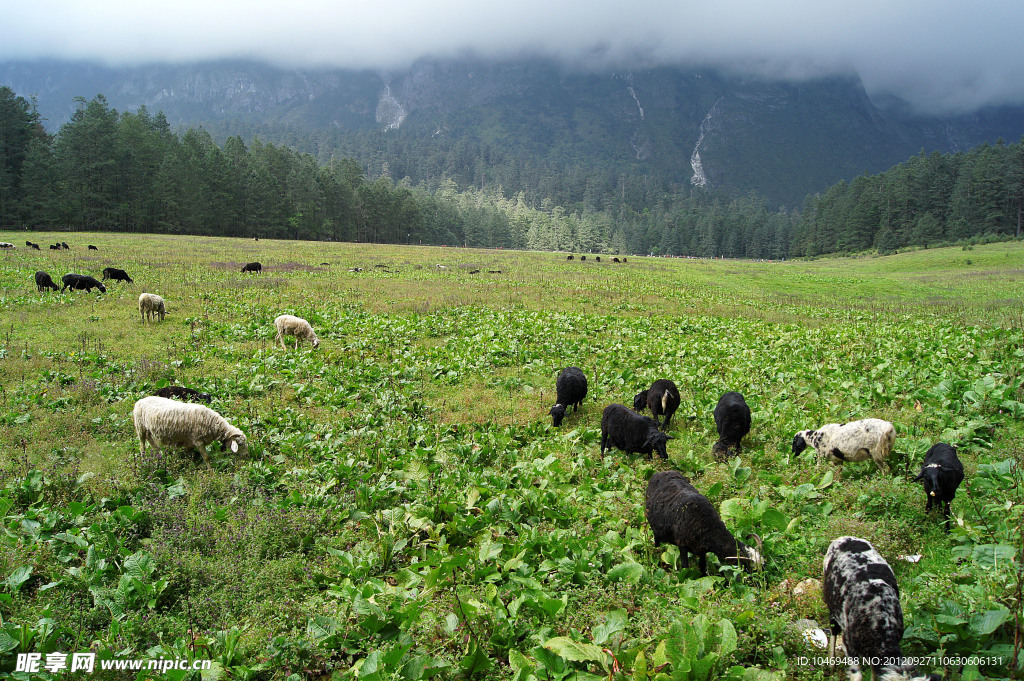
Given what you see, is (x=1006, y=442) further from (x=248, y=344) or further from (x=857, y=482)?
(x=248, y=344)

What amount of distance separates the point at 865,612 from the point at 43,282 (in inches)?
1225

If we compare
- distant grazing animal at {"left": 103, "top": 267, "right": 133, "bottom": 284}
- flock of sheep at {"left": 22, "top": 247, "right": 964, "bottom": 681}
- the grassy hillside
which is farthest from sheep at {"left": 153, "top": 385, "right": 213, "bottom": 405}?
distant grazing animal at {"left": 103, "top": 267, "right": 133, "bottom": 284}

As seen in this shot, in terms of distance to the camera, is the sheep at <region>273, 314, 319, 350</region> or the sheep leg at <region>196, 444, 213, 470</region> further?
the sheep at <region>273, 314, 319, 350</region>

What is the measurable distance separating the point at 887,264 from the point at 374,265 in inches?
2613

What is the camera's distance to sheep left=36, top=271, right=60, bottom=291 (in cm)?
2201

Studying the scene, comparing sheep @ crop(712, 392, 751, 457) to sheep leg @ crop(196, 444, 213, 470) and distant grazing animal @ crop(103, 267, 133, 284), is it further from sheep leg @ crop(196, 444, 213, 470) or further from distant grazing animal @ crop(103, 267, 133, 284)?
distant grazing animal @ crop(103, 267, 133, 284)

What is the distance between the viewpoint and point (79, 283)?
22.5 metres

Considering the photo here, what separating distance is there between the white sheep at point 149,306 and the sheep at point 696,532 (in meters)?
19.1

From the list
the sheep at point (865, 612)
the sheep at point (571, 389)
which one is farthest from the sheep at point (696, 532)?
the sheep at point (571, 389)

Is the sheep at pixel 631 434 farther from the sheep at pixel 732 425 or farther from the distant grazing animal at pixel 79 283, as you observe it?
the distant grazing animal at pixel 79 283

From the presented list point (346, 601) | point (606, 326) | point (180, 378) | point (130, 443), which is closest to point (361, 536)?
point (346, 601)

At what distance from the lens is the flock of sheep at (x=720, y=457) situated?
4.10m

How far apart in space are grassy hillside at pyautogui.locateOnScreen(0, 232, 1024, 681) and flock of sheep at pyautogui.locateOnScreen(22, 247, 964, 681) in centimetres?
27

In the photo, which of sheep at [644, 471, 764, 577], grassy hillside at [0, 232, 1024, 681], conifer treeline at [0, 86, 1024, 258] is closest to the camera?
grassy hillside at [0, 232, 1024, 681]
